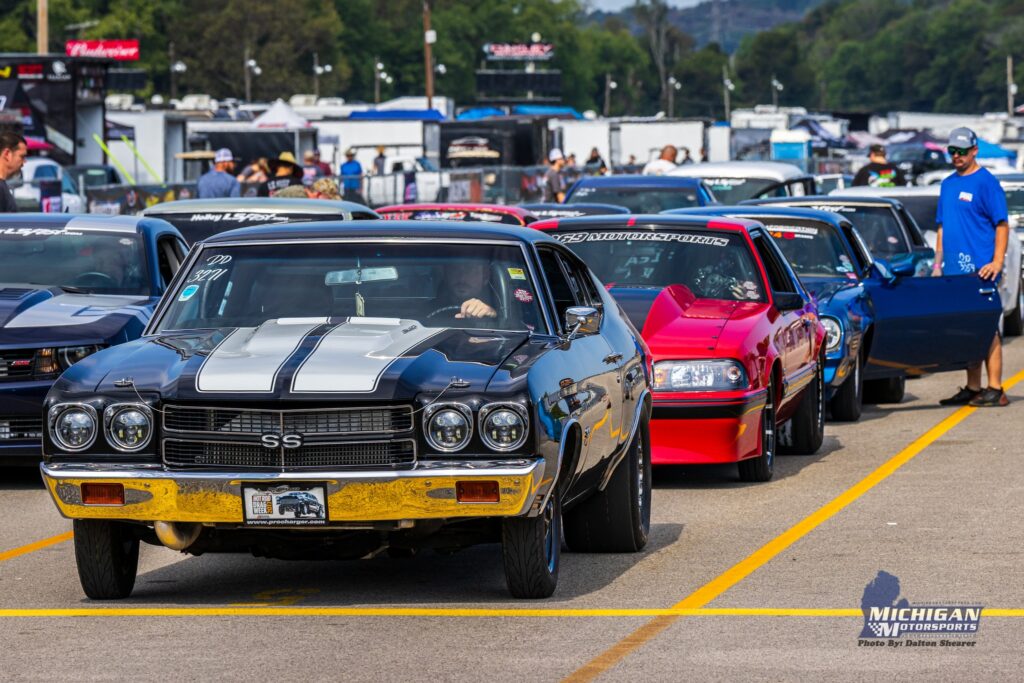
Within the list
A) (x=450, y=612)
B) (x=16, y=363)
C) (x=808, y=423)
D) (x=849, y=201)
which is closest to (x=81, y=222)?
(x=16, y=363)

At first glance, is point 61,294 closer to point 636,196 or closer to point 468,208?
point 468,208

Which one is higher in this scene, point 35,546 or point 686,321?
point 686,321

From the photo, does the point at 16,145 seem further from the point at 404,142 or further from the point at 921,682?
the point at 404,142

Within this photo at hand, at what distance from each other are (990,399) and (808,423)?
131 inches

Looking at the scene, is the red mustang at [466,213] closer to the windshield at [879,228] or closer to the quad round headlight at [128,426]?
the windshield at [879,228]

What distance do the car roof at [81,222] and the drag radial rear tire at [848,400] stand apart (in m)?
4.96

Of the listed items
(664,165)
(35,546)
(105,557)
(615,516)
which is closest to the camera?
(105,557)

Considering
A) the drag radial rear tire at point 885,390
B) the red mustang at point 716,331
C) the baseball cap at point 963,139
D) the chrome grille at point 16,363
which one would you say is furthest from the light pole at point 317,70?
the chrome grille at point 16,363

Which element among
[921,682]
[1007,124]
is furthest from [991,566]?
[1007,124]

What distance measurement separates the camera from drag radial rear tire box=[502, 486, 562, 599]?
301 inches

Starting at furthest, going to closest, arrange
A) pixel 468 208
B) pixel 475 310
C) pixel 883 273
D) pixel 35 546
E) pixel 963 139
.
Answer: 1. pixel 468 208
2. pixel 963 139
3. pixel 883 273
4. pixel 35 546
5. pixel 475 310

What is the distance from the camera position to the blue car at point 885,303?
1509cm

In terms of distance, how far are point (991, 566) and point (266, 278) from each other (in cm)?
321

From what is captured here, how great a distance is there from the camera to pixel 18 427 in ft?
38.3
